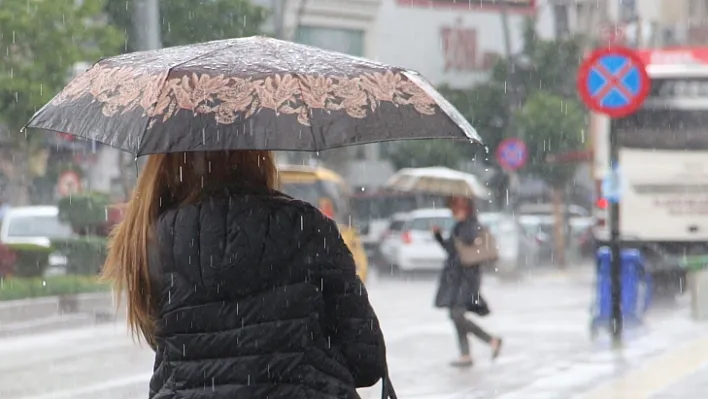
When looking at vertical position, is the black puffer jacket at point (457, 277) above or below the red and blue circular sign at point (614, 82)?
below

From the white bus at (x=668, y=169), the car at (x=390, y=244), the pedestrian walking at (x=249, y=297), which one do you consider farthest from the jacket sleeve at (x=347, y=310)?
the car at (x=390, y=244)

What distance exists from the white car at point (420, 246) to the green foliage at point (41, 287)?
38.8 ft

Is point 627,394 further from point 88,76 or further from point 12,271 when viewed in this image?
point 12,271

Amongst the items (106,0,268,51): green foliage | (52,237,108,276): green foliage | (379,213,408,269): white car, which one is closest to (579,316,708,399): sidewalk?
(52,237,108,276): green foliage

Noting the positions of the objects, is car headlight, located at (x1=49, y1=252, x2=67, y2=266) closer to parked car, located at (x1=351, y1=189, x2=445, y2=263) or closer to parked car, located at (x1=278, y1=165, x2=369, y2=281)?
parked car, located at (x1=278, y1=165, x2=369, y2=281)

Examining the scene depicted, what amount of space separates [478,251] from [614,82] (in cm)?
240

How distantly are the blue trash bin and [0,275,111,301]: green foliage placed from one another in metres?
5.74

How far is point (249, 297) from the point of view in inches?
128

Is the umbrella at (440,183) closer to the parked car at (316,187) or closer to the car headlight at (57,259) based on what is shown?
the car headlight at (57,259)

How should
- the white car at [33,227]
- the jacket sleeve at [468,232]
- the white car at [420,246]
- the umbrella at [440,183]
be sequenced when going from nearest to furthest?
the jacket sleeve at [468,232]
the umbrella at [440,183]
the white car at [33,227]
the white car at [420,246]

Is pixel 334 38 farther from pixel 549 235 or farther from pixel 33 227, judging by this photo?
pixel 33 227

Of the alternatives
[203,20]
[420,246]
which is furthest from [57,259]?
[420,246]

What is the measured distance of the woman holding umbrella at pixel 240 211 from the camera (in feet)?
10.7

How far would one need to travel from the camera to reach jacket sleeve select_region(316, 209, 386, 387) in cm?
332
